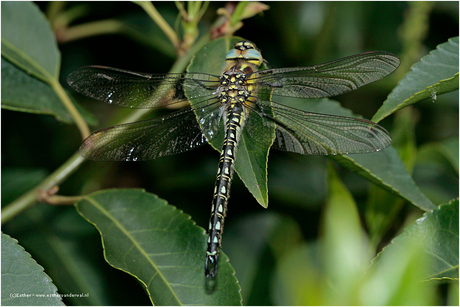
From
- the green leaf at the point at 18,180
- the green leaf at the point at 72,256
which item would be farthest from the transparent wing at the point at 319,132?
the green leaf at the point at 18,180

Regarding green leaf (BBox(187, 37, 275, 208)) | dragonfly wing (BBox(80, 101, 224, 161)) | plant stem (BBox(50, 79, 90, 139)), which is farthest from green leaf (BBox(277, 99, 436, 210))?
plant stem (BBox(50, 79, 90, 139))

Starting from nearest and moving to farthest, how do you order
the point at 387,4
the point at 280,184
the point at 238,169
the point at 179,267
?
the point at 238,169, the point at 179,267, the point at 280,184, the point at 387,4

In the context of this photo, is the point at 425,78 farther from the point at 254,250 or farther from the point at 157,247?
the point at 254,250

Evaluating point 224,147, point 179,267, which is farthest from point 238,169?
point 179,267

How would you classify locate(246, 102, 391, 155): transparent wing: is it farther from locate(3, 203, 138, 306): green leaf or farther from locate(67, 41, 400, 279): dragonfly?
locate(3, 203, 138, 306): green leaf

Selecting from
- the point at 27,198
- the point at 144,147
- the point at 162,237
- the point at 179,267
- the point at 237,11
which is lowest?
the point at 179,267

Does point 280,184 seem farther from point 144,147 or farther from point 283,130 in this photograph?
point 144,147

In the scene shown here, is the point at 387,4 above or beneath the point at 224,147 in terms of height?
above

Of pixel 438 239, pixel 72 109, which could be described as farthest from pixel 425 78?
pixel 72 109
